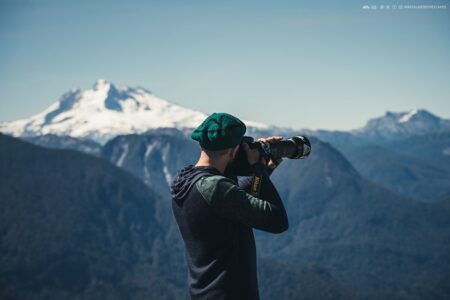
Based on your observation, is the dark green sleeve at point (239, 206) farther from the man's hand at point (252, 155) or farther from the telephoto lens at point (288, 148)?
the telephoto lens at point (288, 148)

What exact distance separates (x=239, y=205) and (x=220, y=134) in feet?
2.40

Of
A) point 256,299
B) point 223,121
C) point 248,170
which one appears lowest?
point 256,299

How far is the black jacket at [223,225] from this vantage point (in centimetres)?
661

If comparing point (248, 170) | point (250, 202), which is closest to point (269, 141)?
point (248, 170)

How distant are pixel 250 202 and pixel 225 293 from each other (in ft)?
3.20

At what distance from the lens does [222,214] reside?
21.9 ft

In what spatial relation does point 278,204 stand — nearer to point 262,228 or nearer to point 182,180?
point 262,228

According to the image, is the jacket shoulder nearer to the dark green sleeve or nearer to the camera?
the dark green sleeve

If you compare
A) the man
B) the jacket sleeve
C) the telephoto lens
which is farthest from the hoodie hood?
the telephoto lens

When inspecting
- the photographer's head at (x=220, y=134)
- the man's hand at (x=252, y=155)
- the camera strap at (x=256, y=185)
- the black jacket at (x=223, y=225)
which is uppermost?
the photographer's head at (x=220, y=134)

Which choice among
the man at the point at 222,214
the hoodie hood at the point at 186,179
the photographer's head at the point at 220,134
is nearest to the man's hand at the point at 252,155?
the man at the point at 222,214

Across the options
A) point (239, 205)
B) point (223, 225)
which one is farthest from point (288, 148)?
point (223, 225)

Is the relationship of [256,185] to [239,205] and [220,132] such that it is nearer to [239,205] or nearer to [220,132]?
[239,205]

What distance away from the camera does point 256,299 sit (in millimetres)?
6938
